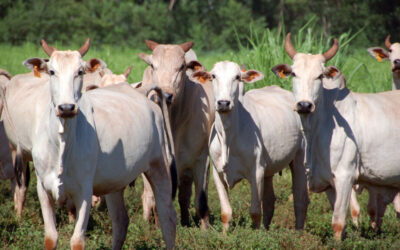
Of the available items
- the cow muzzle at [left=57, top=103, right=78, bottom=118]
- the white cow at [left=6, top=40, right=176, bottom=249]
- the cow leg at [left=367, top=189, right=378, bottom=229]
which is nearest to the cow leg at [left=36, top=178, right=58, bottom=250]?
the white cow at [left=6, top=40, right=176, bottom=249]

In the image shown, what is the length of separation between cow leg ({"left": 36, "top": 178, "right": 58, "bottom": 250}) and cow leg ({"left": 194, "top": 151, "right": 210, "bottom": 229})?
106 inches

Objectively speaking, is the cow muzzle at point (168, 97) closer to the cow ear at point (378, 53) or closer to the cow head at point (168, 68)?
the cow head at point (168, 68)

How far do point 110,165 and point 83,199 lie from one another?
17.7 inches

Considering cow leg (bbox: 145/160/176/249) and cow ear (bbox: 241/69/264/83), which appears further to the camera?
cow ear (bbox: 241/69/264/83)

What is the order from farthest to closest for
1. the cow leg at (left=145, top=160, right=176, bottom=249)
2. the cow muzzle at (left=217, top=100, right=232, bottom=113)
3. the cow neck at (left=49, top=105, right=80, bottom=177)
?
1. the cow muzzle at (left=217, top=100, right=232, bottom=113)
2. the cow leg at (left=145, top=160, right=176, bottom=249)
3. the cow neck at (left=49, top=105, right=80, bottom=177)

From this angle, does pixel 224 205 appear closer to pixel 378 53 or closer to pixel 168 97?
pixel 168 97

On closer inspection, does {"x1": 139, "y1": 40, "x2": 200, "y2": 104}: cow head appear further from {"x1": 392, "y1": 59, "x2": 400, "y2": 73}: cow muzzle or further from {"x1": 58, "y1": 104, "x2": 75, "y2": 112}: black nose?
{"x1": 392, "y1": 59, "x2": 400, "y2": 73}: cow muzzle

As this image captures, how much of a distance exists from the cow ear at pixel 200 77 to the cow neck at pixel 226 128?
499mm

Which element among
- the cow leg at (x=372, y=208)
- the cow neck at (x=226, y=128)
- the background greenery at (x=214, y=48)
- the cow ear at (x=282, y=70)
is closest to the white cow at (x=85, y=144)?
the background greenery at (x=214, y=48)

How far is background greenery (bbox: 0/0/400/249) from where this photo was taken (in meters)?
6.43

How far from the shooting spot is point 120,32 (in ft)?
116

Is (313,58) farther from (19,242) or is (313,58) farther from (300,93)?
(19,242)

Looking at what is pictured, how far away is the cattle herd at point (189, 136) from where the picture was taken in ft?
16.5

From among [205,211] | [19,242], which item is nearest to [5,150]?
[19,242]
